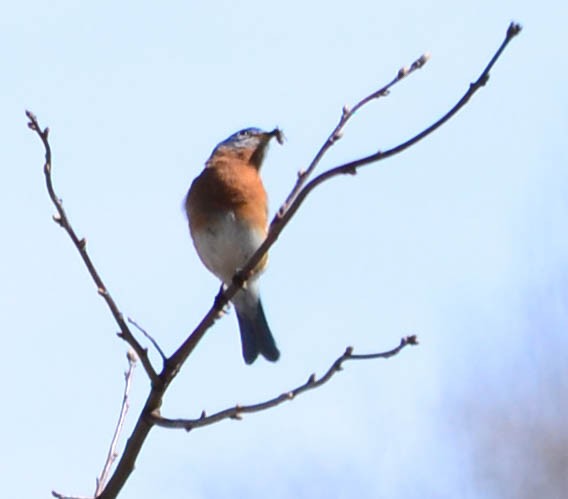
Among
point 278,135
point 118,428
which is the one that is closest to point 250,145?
point 278,135

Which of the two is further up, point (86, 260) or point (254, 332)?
point (254, 332)

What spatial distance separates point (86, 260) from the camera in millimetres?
3502

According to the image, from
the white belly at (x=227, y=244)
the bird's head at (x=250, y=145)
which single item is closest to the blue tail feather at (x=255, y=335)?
the white belly at (x=227, y=244)

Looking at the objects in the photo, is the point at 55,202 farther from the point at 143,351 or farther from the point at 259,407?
the point at 259,407

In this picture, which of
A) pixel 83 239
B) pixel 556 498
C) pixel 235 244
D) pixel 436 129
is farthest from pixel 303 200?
pixel 556 498

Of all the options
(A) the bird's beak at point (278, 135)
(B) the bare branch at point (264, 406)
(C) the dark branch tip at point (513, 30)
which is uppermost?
(A) the bird's beak at point (278, 135)

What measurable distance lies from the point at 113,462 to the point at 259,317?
3.67m

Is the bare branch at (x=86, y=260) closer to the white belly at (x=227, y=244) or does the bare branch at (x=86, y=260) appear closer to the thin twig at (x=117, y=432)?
the thin twig at (x=117, y=432)

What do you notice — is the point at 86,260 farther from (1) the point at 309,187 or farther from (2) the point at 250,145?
(2) the point at 250,145

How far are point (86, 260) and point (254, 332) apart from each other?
12.4 ft

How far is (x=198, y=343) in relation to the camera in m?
3.50

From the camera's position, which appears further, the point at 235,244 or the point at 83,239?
the point at 235,244

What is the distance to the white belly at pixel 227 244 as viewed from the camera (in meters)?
6.53

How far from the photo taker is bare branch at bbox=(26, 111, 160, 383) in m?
3.41
